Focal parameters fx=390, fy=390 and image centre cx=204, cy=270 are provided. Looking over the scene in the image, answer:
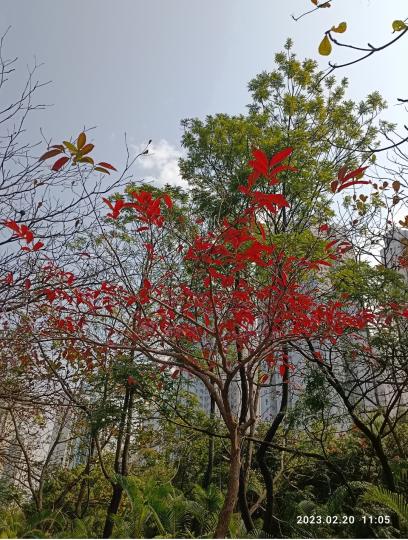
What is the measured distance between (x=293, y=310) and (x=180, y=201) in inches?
145

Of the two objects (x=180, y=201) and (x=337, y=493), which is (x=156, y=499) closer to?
(x=337, y=493)

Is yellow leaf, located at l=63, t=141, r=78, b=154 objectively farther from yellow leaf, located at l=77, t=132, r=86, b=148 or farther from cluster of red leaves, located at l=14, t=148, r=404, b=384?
cluster of red leaves, located at l=14, t=148, r=404, b=384

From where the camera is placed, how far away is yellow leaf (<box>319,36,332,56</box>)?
56.2 inches

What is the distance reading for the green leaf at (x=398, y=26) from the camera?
4.72 feet

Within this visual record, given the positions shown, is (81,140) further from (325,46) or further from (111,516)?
(111,516)

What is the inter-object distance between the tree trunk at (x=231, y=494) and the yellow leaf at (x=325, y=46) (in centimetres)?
208

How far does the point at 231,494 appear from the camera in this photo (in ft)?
7.57

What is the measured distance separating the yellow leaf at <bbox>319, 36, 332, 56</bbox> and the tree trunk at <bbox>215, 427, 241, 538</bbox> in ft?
6.81

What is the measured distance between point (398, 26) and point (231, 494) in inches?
96.8

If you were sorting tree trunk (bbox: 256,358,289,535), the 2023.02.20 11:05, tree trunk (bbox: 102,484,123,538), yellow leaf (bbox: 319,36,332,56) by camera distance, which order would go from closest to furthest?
yellow leaf (bbox: 319,36,332,56), the 2023.02.20 11:05, tree trunk (bbox: 256,358,289,535), tree trunk (bbox: 102,484,123,538)

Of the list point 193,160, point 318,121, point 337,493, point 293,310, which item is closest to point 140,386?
point 293,310

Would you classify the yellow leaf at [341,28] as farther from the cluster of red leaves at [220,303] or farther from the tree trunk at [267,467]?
the tree trunk at [267,467]

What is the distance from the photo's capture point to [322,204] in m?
5.36

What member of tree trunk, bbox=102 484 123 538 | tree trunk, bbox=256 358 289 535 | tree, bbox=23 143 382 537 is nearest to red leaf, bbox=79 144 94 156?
tree, bbox=23 143 382 537
